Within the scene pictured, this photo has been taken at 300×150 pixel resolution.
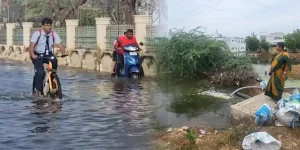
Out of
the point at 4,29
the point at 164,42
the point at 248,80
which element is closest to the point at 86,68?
the point at 164,42

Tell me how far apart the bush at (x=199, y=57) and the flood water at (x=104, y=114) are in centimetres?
76

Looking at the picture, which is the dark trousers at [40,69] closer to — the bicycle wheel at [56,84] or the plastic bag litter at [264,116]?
the bicycle wheel at [56,84]

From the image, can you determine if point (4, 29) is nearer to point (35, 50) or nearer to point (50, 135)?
point (35, 50)

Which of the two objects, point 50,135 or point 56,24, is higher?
point 56,24

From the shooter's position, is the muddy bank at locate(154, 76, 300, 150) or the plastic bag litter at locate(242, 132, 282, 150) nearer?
the plastic bag litter at locate(242, 132, 282, 150)

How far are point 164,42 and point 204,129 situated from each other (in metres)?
7.64

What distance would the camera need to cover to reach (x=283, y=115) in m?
6.38

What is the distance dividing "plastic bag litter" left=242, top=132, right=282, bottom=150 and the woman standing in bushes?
8.34ft

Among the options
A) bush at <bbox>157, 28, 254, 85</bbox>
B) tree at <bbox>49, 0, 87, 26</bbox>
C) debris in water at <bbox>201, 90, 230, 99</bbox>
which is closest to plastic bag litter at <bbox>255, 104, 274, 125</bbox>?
debris in water at <bbox>201, 90, 230, 99</bbox>

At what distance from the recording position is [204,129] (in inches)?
269

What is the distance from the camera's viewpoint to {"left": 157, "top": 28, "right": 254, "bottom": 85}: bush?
12812mm

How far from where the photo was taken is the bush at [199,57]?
12.8 m

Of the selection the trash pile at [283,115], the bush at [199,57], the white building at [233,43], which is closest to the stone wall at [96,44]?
the bush at [199,57]

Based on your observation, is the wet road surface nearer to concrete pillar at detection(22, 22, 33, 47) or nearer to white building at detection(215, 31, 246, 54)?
white building at detection(215, 31, 246, 54)
